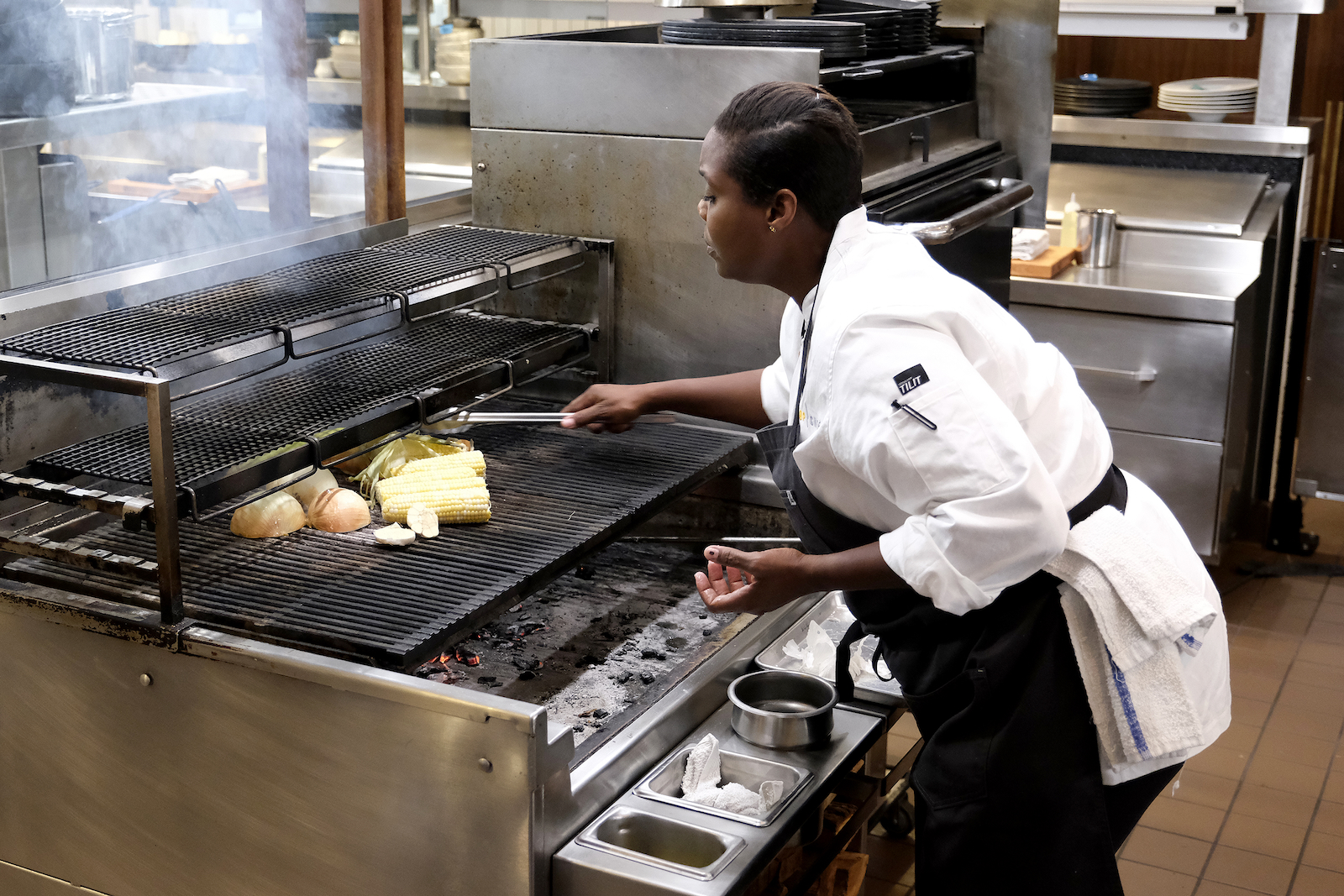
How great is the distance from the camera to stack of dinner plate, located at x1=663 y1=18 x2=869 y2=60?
2.60 meters

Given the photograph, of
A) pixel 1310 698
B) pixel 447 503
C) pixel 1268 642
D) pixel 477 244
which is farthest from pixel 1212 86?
pixel 447 503

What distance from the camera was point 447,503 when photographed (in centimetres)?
222

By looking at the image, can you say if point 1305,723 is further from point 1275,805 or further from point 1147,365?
point 1147,365

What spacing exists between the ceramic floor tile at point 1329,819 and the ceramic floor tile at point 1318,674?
27.2 inches

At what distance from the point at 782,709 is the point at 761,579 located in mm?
431

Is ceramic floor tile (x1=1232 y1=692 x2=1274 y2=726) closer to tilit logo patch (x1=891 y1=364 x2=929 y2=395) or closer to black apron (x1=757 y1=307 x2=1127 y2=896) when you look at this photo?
black apron (x1=757 y1=307 x2=1127 y2=896)

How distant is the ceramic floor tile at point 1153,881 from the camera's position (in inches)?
120

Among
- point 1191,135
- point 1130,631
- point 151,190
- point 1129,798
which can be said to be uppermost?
point 1191,135

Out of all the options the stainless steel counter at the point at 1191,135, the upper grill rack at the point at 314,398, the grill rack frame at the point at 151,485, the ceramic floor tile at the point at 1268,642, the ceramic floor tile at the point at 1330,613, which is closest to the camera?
the grill rack frame at the point at 151,485

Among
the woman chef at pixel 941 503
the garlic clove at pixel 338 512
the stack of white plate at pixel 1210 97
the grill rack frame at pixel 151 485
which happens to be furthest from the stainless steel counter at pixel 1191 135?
the grill rack frame at pixel 151 485

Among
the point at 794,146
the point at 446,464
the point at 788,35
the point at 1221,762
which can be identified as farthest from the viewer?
the point at 1221,762

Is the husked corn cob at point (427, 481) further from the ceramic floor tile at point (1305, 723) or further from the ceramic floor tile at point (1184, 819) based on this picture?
the ceramic floor tile at point (1305, 723)

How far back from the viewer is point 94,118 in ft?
10.0

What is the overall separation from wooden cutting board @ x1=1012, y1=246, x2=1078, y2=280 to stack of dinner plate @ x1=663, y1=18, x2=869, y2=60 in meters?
1.96
